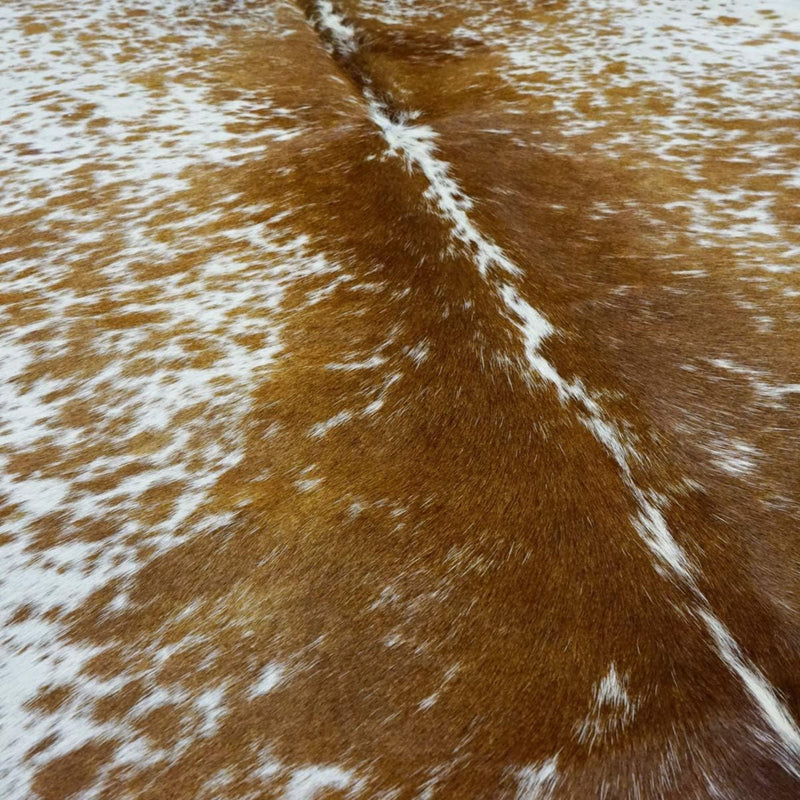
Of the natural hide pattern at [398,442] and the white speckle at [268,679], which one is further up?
the natural hide pattern at [398,442]

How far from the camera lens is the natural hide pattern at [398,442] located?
38cm

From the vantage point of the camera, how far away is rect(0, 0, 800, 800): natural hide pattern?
385 millimetres

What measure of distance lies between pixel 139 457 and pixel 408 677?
25cm

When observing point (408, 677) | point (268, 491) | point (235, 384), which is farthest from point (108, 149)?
point (408, 677)

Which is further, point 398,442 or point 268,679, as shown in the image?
point 398,442

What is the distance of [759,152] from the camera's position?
801 millimetres

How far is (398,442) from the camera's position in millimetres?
514

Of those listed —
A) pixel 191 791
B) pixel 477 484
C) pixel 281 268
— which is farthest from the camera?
pixel 281 268

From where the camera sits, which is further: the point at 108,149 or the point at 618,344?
the point at 108,149

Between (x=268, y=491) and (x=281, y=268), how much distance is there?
252mm

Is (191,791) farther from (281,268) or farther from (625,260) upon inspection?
(625,260)

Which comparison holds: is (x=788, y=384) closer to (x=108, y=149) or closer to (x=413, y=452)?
(x=413, y=452)

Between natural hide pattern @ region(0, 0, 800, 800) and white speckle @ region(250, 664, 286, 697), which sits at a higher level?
natural hide pattern @ region(0, 0, 800, 800)

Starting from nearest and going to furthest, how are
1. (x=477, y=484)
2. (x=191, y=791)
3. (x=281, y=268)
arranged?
(x=191, y=791) → (x=477, y=484) → (x=281, y=268)
